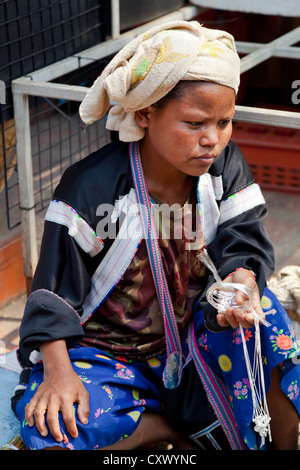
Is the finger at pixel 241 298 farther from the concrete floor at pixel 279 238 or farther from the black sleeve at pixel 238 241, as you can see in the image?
the concrete floor at pixel 279 238

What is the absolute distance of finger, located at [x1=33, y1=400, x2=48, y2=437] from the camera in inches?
72.2

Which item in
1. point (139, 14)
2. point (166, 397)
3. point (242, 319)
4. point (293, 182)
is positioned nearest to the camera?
point (242, 319)

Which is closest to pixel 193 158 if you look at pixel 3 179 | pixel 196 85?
pixel 196 85

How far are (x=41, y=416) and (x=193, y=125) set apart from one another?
0.85 meters

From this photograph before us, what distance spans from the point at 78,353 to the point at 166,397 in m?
0.29

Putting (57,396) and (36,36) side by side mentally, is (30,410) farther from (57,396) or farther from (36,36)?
(36,36)

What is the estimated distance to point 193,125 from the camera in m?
1.89

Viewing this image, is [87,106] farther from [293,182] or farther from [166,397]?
[293,182]

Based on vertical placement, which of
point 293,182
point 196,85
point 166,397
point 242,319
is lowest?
point 293,182

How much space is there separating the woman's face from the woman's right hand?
1.96 ft

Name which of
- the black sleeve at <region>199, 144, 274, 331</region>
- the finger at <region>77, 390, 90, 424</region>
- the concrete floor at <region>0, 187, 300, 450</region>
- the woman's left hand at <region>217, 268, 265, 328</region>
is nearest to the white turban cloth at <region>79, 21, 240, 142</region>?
the black sleeve at <region>199, 144, 274, 331</region>

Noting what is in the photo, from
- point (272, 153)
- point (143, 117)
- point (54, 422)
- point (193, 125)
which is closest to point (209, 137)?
point (193, 125)

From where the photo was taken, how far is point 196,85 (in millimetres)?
1856

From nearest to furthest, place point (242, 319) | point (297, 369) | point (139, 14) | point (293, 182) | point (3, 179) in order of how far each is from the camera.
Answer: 1. point (242, 319)
2. point (297, 369)
3. point (3, 179)
4. point (139, 14)
5. point (293, 182)
